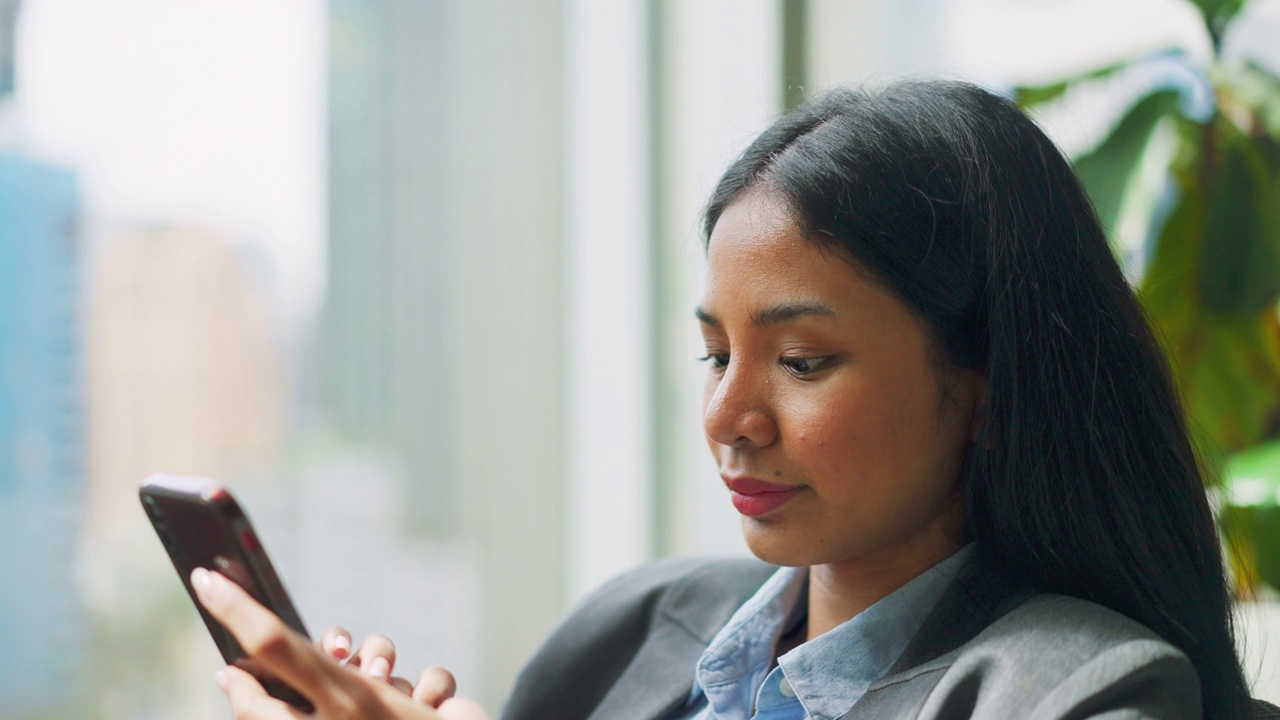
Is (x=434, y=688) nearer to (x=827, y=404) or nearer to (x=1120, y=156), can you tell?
(x=827, y=404)

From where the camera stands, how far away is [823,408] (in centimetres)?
88

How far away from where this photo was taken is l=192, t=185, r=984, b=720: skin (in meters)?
0.88

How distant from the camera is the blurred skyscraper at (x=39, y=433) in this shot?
1521 millimetres

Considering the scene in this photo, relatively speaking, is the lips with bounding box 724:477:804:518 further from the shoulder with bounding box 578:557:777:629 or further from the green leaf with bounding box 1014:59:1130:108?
the green leaf with bounding box 1014:59:1130:108

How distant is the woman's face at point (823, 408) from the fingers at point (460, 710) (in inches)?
10.4

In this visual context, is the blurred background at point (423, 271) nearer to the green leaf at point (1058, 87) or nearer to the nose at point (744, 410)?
the green leaf at point (1058, 87)

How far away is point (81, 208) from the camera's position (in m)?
1.58

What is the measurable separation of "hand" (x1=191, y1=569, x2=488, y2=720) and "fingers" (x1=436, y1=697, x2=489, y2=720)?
0.18ft

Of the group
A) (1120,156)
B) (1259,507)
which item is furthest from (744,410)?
(1120,156)

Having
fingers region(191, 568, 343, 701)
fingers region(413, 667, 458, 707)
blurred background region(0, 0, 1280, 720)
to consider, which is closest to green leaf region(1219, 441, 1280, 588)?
blurred background region(0, 0, 1280, 720)

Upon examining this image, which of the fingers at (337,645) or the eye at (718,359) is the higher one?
the eye at (718,359)

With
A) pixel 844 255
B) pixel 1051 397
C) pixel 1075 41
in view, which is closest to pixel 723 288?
pixel 844 255

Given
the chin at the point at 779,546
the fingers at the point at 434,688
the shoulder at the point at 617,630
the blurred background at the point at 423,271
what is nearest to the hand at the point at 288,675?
the fingers at the point at 434,688

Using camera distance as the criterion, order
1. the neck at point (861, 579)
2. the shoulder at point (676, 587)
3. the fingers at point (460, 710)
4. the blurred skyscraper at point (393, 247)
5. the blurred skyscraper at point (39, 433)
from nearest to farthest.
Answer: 1. the fingers at point (460, 710)
2. the neck at point (861, 579)
3. the shoulder at point (676, 587)
4. the blurred skyscraper at point (39, 433)
5. the blurred skyscraper at point (393, 247)
